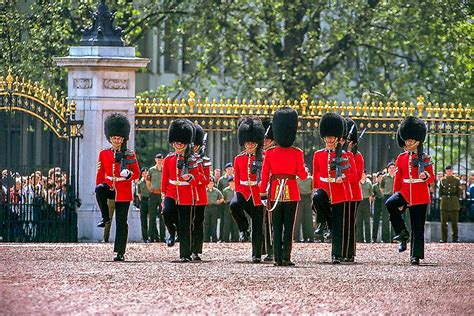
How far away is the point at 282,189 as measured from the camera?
1775cm

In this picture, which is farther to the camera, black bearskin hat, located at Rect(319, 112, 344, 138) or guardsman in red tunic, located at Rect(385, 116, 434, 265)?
black bearskin hat, located at Rect(319, 112, 344, 138)

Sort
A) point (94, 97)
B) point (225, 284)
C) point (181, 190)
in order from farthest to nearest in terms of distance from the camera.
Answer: point (94, 97), point (181, 190), point (225, 284)

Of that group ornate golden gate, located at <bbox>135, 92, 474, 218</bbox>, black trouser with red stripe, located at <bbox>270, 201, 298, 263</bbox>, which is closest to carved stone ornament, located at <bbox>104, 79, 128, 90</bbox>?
ornate golden gate, located at <bbox>135, 92, 474, 218</bbox>

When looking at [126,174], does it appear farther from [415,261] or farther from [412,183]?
[415,261]

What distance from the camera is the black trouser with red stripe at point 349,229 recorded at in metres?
18.6

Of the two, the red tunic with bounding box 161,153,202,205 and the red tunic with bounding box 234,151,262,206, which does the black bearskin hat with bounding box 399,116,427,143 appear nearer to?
the red tunic with bounding box 234,151,262,206

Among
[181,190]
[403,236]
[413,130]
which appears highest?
[413,130]

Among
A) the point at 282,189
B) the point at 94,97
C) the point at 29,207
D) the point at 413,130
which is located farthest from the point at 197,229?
the point at 94,97

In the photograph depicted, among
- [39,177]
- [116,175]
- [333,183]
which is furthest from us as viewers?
[39,177]

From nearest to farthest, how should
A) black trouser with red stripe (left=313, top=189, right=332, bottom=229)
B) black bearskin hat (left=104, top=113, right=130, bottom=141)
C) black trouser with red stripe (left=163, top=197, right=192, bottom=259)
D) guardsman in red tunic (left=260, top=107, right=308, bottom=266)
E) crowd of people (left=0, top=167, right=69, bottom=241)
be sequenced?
1. guardsman in red tunic (left=260, top=107, right=308, bottom=266)
2. black trouser with red stripe (left=163, top=197, right=192, bottom=259)
3. black trouser with red stripe (left=313, top=189, right=332, bottom=229)
4. black bearskin hat (left=104, top=113, right=130, bottom=141)
5. crowd of people (left=0, top=167, right=69, bottom=241)

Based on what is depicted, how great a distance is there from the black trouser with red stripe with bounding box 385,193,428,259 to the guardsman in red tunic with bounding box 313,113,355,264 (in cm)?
52

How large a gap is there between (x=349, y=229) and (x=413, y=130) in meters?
1.24

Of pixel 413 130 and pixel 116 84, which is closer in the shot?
pixel 413 130

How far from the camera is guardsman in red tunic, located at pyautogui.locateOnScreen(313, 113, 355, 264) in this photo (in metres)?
18.5
